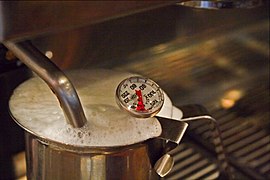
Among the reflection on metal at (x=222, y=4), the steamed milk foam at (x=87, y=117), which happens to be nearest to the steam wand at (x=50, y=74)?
the steamed milk foam at (x=87, y=117)

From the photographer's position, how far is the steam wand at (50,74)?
1.66 ft

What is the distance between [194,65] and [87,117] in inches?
18.3

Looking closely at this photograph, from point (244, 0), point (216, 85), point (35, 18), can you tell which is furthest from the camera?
point (216, 85)

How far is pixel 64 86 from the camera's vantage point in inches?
20.2

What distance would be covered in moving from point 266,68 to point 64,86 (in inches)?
23.7

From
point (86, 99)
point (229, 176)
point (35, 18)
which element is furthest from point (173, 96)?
point (35, 18)

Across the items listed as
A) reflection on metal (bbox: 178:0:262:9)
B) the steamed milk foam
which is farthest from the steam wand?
reflection on metal (bbox: 178:0:262:9)

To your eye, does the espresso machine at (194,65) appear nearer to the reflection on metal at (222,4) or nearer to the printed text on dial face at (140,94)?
the reflection on metal at (222,4)

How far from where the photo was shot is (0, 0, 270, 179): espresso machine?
2.51 feet

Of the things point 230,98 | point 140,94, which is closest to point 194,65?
point 230,98

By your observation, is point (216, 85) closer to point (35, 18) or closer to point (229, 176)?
point (229, 176)

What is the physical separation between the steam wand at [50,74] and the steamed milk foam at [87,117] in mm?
24

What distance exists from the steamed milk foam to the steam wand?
0.08 feet

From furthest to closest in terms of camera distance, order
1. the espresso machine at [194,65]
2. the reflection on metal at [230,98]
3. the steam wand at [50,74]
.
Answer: the reflection on metal at [230,98]
the espresso machine at [194,65]
the steam wand at [50,74]
